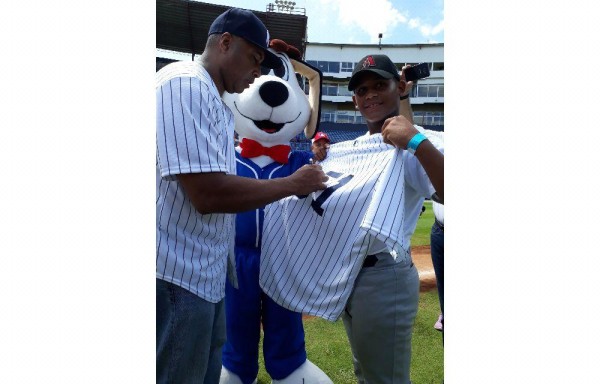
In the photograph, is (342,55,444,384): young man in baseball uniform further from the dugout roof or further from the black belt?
the dugout roof

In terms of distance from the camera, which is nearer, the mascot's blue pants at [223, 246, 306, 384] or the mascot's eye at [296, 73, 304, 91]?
the mascot's blue pants at [223, 246, 306, 384]

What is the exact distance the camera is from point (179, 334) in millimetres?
836

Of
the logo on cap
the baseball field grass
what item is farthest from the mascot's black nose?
the baseball field grass

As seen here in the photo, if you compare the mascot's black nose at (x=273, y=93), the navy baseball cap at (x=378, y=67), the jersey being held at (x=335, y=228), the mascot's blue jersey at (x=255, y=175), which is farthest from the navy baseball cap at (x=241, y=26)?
the mascot's blue jersey at (x=255, y=175)

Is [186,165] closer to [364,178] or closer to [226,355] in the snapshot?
[364,178]

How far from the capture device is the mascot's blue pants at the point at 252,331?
143 cm

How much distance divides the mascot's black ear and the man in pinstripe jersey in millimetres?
614

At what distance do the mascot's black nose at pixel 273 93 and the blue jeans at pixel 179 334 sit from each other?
85 centimetres

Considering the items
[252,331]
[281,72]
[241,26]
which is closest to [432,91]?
[241,26]

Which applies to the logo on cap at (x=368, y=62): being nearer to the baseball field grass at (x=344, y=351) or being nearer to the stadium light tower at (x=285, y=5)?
the stadium light tower at (x=285, y=5)

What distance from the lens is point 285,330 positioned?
143 centimetres

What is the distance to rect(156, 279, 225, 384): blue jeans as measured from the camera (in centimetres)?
83

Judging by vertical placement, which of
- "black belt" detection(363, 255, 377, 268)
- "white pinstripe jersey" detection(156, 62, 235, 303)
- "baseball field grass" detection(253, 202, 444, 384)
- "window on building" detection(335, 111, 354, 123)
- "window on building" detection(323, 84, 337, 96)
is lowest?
"baseball field grass" detection(253, 202, 444, 384)

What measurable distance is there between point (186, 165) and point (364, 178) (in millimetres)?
501
